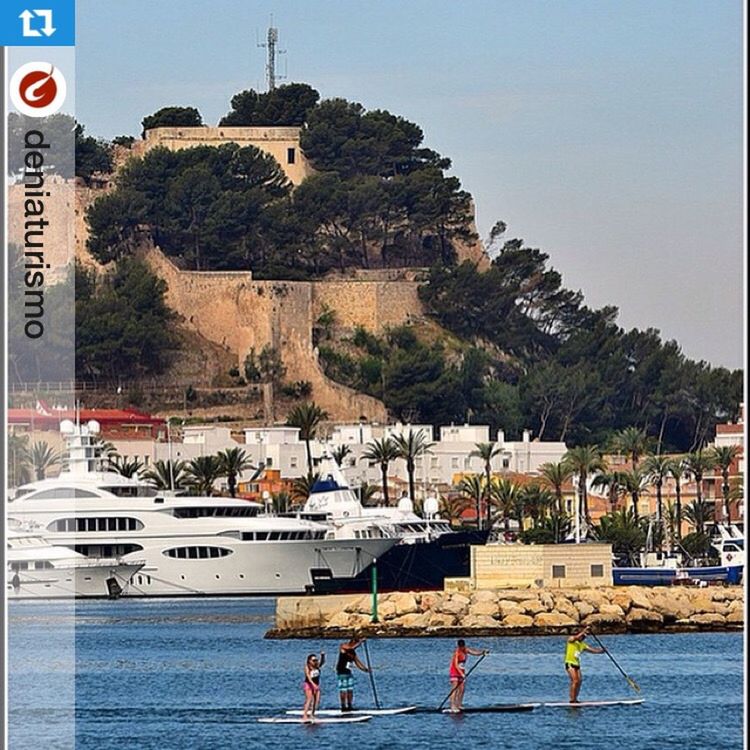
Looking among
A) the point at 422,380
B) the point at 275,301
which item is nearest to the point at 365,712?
the point at 422,380

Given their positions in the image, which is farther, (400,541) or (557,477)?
(557,477)

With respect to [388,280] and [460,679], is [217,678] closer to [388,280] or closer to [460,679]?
[460,679]

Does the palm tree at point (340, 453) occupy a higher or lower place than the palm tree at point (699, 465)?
higher

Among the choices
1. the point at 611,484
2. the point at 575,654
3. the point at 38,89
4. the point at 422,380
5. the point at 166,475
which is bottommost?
the point at 575,654

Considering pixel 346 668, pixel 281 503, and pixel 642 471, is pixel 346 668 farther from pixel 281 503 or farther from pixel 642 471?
pixel 642 471

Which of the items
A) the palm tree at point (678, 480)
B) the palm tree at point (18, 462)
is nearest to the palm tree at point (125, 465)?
the palm tree at point (678, 480)

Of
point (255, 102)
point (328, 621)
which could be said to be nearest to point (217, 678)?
point (328, 621)

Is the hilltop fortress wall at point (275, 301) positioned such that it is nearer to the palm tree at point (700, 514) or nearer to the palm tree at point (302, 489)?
the palm tree at point (302, 489)
